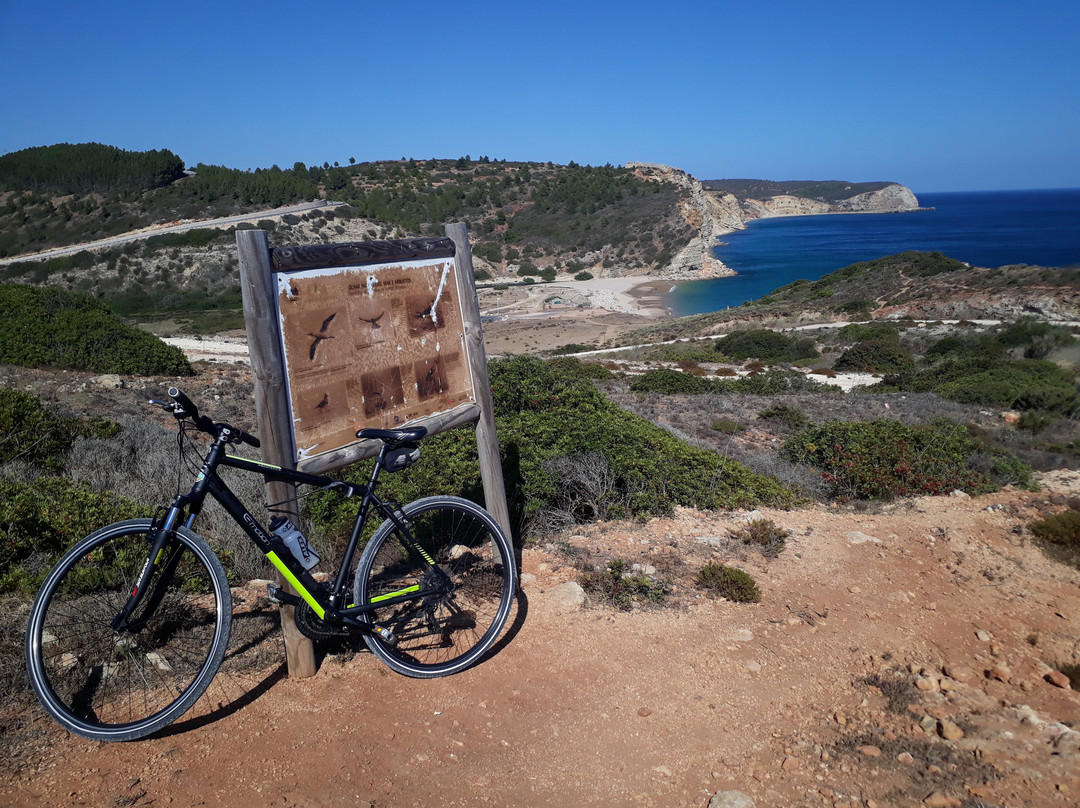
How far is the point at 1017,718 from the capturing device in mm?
3209

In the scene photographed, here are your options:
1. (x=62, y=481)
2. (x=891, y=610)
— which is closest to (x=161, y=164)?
(x=62, y=481)

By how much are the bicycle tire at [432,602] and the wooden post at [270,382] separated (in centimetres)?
38

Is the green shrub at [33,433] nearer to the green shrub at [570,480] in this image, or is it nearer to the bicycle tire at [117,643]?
the green shrub at [570,480]

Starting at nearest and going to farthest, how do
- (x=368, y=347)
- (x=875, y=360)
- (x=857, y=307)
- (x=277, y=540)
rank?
(x=277, y=540) < (x=368, y=347) < (x=875, y=360) < (x=857, y=307)

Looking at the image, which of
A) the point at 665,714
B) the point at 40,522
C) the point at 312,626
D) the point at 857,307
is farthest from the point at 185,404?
the point at 857,307

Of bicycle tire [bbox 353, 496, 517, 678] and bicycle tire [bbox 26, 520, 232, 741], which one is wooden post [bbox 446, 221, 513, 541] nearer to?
bicycle tire [bbox 353, 496, 517, 678]

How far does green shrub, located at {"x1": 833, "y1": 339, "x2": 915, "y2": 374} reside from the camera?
74.0 ft

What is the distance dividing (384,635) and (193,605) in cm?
137

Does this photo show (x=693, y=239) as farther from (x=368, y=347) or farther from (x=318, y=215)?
(x=368, y=347)

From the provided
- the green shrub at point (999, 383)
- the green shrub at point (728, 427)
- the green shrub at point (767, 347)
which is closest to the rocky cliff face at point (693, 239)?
the green shrub at point (767, 347)

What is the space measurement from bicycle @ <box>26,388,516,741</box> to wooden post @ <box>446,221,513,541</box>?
0.43m

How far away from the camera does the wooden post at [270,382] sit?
313 cm

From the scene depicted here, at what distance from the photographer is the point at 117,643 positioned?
10.6ft

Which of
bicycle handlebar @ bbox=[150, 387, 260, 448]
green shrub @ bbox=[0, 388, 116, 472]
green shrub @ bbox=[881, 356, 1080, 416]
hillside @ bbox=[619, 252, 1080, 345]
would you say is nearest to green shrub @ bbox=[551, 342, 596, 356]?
hillside @ bbox=[619, 252, 1080, 345]
